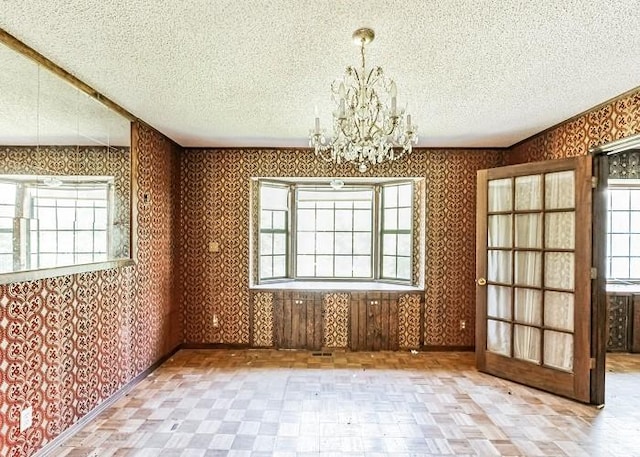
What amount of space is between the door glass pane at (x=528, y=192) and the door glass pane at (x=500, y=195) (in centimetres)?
8

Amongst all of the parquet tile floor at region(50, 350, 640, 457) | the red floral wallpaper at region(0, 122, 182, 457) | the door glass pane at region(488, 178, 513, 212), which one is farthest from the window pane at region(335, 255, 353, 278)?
the red floral wallpaper at region(0, 122, 182, 457)

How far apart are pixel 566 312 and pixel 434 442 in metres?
1.76

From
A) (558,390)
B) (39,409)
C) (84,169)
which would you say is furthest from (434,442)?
(84,169)

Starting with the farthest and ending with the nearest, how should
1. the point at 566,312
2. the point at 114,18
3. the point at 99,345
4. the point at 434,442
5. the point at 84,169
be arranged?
1. the point at 566,312
2. the point at 99,345
3. the point at 84,169
4. the point at 434,442
5. the point at 114,18

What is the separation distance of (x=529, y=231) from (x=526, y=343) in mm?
1081

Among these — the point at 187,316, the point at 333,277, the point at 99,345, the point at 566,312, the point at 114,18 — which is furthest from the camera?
the point at 333,277

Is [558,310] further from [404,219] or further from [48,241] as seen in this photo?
[48,241]

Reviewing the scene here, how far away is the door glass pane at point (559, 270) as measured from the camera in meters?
3.44

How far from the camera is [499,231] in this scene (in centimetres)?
402

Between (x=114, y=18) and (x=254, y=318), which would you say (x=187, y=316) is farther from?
(x=114, y=18)

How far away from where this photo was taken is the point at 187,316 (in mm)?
4848

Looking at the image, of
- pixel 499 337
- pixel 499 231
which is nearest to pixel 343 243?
pixel 499 231

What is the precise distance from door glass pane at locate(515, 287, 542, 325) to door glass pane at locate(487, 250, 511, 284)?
180 mm

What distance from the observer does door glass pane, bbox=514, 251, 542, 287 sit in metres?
3.67
